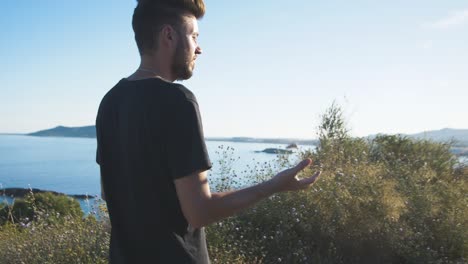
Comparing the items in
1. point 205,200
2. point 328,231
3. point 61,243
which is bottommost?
point 61,243

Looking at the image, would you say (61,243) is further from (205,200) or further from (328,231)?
(205,200)

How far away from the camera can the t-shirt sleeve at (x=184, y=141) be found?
4.29ft

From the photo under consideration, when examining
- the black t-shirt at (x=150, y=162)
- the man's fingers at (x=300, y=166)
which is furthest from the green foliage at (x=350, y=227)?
the man's fingers at (x=300, y=166)

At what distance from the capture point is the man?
1.32 metres

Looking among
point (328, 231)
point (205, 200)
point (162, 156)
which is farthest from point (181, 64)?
point (328, 231)

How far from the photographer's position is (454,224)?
5090 millimetres

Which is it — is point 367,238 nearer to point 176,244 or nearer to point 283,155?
point 283,155

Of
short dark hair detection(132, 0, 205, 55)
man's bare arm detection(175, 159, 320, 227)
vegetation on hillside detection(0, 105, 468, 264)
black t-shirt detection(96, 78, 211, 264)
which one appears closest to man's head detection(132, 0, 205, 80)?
short dark hair detection(132, 0, 205, 55)

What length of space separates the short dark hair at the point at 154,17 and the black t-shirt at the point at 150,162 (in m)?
0.15

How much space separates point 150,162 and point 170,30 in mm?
420

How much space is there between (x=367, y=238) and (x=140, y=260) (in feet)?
12.9

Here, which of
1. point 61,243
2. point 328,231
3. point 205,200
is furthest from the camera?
point 328,231

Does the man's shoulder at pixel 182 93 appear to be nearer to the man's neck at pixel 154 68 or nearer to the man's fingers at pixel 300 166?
the man's neck at pixel 154 68

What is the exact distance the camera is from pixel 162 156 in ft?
4.49
